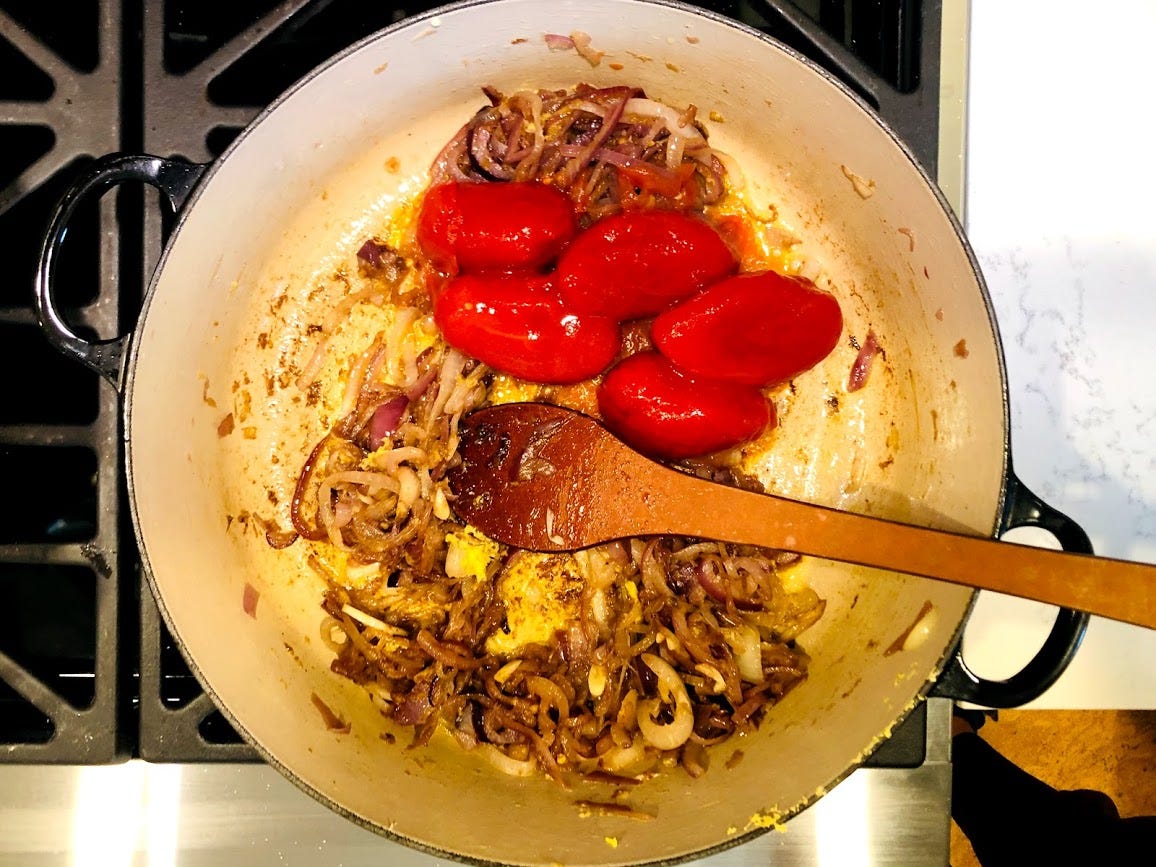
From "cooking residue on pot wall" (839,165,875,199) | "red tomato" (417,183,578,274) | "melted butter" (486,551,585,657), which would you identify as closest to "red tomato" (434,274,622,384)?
"red tomato" (417,183,578,274)

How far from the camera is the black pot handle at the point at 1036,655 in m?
1.02

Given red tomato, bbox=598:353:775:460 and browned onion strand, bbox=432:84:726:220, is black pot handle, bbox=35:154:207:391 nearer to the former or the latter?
browned onion strand, bbox=432:84:726:220

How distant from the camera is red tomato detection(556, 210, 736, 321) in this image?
119 centimetres

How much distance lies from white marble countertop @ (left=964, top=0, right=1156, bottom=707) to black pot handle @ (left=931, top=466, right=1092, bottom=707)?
0.77 ft

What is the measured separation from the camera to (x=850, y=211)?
4.15ft

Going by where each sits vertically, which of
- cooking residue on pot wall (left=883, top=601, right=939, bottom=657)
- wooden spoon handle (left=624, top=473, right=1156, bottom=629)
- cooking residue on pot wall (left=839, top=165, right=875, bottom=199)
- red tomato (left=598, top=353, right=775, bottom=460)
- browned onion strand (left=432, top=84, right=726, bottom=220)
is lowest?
cooking residue on pot wall (left=883, top=601, right=939, bottom=657)

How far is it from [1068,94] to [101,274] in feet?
5.02

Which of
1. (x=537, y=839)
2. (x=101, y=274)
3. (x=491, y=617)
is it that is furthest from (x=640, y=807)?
(x=101, y=274)

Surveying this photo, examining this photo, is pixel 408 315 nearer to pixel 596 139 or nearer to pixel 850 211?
pixel 596 139

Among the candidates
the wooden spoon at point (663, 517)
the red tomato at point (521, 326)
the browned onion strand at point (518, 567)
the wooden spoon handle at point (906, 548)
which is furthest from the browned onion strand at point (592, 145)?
the wooden spoon handle at point (906, 548)

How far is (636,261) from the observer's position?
1.19 metres

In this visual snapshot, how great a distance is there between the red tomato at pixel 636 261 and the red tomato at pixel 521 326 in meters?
0.03

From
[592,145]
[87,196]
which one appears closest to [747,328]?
[592,145]

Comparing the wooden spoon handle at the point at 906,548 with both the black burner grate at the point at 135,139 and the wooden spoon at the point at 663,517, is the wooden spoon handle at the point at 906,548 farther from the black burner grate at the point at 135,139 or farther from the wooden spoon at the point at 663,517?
the black burner grate at the point at 135,139
